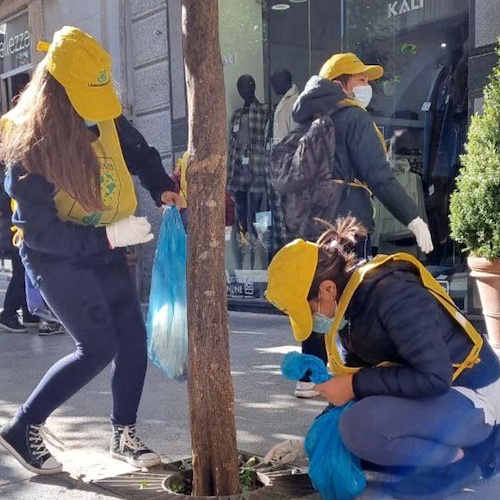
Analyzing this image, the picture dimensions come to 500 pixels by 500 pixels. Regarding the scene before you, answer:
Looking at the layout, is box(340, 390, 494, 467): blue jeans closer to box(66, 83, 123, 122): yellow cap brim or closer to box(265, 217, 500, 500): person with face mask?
box(265, 217, 500, 500): person with face mask

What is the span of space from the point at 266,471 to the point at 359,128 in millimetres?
1940

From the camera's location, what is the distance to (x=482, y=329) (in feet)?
19.8

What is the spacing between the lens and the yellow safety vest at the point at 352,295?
9.15ft

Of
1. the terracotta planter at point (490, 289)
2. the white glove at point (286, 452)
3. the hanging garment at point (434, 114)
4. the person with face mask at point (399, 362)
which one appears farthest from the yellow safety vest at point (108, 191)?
the hanging garment at point (434, 114)

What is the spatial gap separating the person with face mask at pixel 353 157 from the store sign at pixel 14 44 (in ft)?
29.2

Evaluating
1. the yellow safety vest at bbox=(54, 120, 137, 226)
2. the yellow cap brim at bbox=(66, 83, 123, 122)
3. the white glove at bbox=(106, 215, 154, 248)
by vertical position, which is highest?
the yellow cap brim at bbox=(66, 83, 123, 122)

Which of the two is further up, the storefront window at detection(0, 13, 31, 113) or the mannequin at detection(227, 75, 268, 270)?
the storefront window at detection(0, 13, 31, 113)

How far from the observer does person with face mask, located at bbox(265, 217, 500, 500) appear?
106 inches

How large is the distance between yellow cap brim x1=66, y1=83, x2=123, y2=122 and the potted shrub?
2.93 meters

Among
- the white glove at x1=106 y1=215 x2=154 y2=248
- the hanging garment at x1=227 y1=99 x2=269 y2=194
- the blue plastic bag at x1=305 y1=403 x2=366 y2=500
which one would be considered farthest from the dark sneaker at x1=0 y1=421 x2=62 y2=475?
the hanging garment at x1=227 y1=99 x2=269 y2=194

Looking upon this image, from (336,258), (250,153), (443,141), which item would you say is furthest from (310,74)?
(336,258)

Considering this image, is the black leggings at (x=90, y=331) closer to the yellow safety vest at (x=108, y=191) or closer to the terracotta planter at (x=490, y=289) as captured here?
the yellow safety vest at (x=108, y=191)

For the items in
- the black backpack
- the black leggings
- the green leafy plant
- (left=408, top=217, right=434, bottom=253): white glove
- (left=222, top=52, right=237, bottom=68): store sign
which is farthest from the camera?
(left=222, top=52, right=237, bottom=68): store sign

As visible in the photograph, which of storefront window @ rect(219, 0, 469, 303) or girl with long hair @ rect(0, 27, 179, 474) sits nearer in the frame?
girl with long hair @ rect(0, 27, 179, 474)
